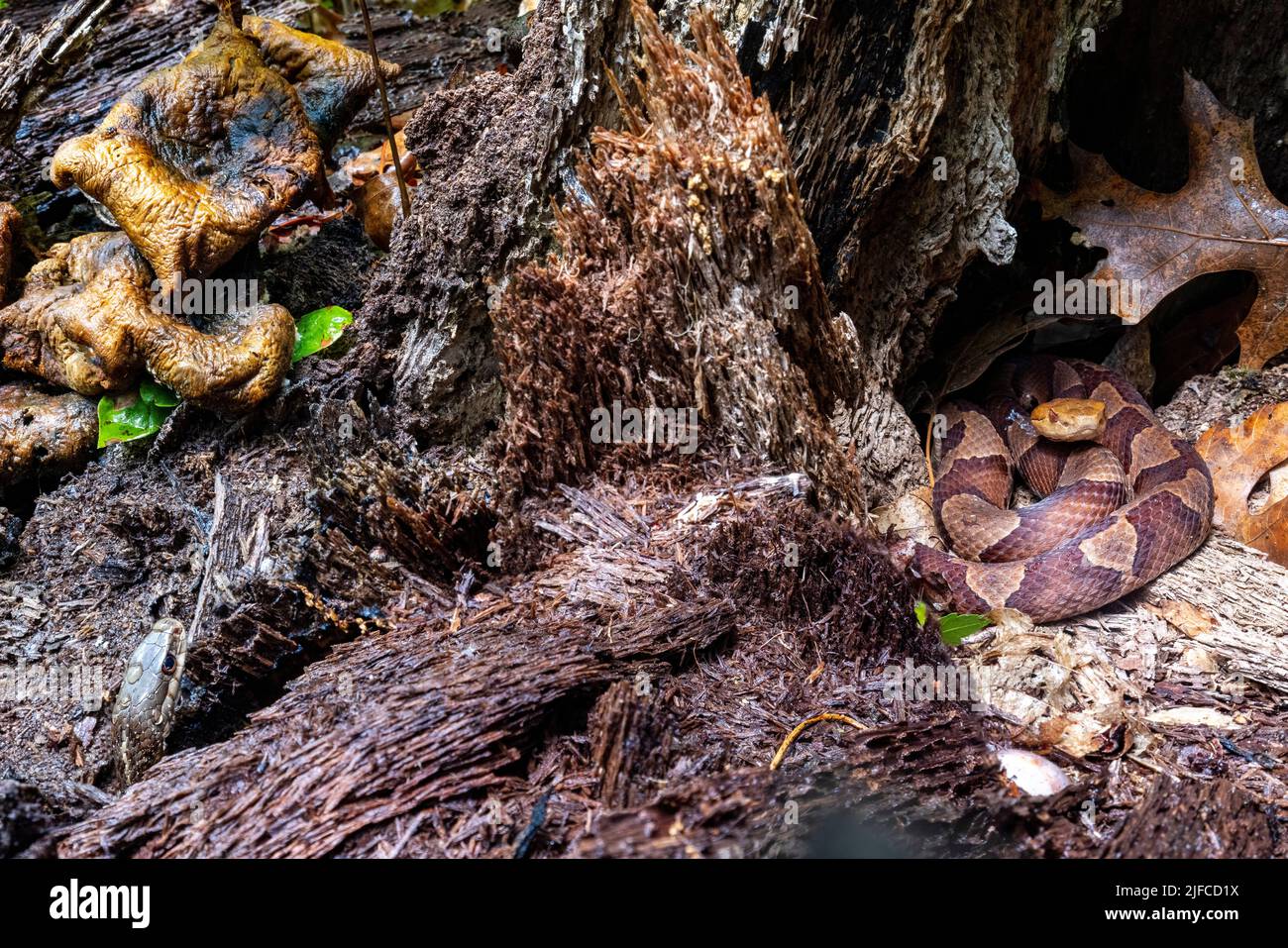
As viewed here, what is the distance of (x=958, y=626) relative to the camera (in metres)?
2.71

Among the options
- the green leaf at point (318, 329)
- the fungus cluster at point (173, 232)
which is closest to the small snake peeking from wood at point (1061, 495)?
the green leaf at point (318, 329)

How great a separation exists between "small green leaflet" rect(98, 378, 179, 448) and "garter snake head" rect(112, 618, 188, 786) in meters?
1.00

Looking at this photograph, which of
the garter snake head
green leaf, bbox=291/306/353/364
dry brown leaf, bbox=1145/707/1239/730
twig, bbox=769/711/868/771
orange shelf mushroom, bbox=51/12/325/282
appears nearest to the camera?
twig, bbox=769/711/868/771

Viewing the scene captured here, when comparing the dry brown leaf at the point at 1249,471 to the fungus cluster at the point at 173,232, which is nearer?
the fungus cluster at the point at 173,232

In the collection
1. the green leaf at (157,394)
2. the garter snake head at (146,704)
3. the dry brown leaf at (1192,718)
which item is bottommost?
the garter snake head at (146,704)

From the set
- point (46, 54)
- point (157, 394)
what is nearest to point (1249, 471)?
point (157, 394)

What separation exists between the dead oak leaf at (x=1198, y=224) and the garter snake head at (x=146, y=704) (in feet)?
12.9

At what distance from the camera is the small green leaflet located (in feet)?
11.1

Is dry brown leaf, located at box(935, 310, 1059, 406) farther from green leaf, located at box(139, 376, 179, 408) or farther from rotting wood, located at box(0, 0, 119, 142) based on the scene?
rotting wood, located at box(0, 0, 119, 142)

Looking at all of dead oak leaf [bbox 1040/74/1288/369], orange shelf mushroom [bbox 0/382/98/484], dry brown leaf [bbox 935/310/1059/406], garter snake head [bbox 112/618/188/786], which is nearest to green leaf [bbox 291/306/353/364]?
orange shelf mushroom [bbox 0/382/98/484]

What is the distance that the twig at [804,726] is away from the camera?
6.36ft

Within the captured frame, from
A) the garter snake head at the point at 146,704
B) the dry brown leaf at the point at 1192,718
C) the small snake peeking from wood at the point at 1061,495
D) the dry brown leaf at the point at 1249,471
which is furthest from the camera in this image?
the dry brown leaf at the point at 1249,471

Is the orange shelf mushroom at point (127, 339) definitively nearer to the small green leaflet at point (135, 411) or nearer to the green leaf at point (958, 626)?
the small green leaflet at point (135, 411)
